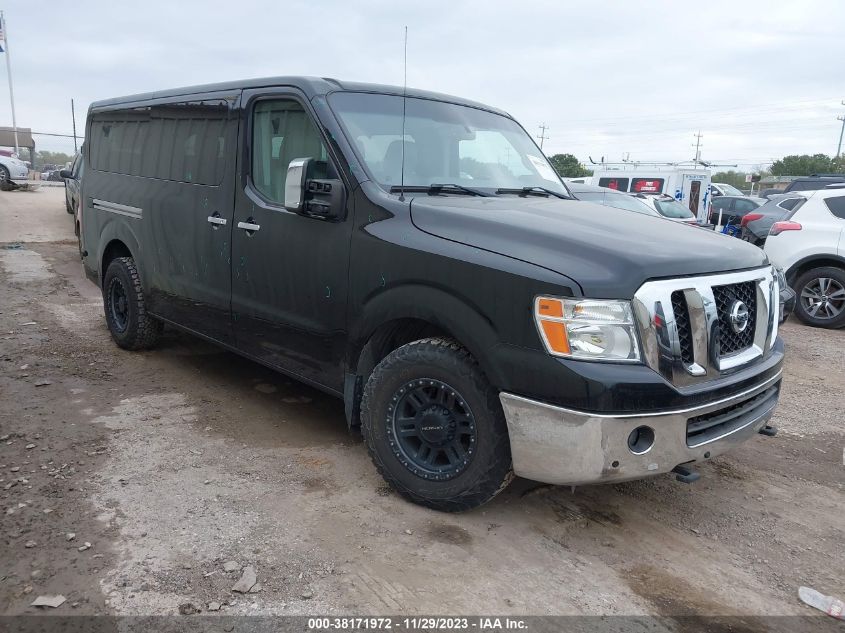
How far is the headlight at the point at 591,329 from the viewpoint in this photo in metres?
2.73

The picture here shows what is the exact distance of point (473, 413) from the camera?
9.97 ft

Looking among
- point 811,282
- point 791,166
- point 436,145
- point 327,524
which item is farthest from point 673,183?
point 791,166

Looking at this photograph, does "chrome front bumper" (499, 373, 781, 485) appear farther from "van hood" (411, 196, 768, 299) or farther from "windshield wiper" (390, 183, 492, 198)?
"windshield wiper" (390, 183, 492, 198)

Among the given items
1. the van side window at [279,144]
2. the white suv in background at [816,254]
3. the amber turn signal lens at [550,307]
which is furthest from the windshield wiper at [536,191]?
the white suv in background at [816,254]

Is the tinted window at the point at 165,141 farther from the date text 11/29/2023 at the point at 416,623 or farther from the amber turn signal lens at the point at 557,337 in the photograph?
the date text 11/29/2023 at the point at 416,623

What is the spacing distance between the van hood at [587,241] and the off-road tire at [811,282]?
19.3ft

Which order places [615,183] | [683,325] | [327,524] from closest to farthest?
1. [683,325]
2. [327,524]
3. [615,183]

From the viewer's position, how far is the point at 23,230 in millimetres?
14203

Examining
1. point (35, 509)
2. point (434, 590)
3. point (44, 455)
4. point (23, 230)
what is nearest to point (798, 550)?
point (434, 590)

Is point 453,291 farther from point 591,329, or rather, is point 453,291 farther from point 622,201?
point 622,201

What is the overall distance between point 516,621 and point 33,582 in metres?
1.87

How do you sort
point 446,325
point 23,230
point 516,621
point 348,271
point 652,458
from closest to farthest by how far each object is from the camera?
point 516,621 < point 652,458 < point 446,325 < point 348,271 < point 23,230

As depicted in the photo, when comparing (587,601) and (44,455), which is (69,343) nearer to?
(44,455)

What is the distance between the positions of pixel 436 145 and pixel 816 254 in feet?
21.6
